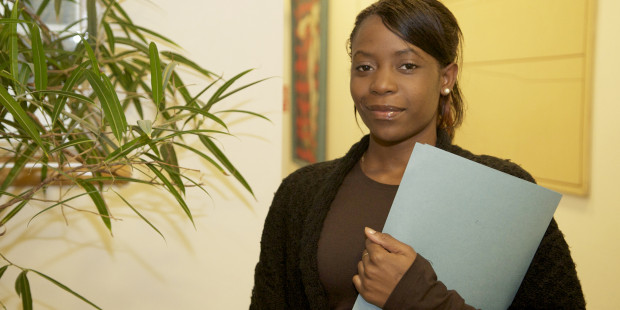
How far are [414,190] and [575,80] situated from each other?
4.88 feet

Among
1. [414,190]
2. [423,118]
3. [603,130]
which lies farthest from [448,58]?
[603,130]

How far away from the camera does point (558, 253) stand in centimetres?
90

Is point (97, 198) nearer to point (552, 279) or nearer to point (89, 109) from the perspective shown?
point (89, 109)

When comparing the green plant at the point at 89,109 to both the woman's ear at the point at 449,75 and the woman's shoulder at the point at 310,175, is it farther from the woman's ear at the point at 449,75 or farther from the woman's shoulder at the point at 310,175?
the woman's ear at the point at 449,75

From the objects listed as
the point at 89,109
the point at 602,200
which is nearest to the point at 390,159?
the point at 89,109

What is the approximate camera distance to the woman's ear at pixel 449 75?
1.01 metres

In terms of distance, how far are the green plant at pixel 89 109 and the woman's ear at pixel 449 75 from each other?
0.43 metres

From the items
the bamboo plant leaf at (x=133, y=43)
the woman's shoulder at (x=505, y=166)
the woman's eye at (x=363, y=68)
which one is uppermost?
the bamboo plant leaf at (x=133, y=43)

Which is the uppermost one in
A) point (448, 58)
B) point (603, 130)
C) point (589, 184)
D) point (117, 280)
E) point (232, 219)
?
point (448, 58)

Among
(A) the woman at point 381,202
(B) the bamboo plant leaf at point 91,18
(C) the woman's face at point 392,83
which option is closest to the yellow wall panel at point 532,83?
(A) the woman at point 381,202

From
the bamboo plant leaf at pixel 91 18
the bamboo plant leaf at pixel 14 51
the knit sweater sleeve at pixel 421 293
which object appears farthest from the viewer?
the bamboo plant leaf at pixel 91 18

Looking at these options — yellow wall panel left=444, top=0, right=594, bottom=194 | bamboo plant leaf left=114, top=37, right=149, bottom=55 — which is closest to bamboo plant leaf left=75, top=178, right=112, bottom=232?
bamboo plant leaf left=114, top=37, right=149, bottom=55

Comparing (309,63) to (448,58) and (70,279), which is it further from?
(448,58)

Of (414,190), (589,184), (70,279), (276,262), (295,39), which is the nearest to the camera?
(414,190)
